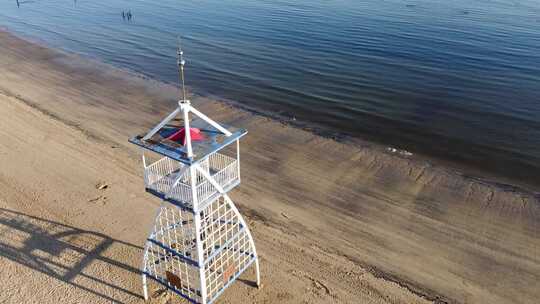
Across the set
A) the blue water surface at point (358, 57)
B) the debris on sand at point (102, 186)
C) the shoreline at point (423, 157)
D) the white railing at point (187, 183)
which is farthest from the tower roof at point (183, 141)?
the blue water surface at point (358, 57)

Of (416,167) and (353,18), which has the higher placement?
(353,18)

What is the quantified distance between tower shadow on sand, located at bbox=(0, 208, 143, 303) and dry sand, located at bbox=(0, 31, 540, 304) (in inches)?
1.7

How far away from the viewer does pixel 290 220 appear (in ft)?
65.3

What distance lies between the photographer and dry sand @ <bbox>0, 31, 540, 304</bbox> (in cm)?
1627

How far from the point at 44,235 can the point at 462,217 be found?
18.5 m

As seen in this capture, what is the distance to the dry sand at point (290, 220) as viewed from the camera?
16.3 m

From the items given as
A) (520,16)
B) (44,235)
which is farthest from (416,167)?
(520,16)

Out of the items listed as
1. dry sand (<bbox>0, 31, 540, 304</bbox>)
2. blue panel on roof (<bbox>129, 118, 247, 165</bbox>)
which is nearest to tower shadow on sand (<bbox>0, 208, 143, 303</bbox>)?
dry sand (<bbox>0, 31, 540, 304</bbox>)

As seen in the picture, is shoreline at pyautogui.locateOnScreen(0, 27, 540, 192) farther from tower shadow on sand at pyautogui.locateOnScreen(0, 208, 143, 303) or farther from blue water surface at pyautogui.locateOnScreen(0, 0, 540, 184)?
tower shadow on sand at pyautogui.locateOnScreen(0, 208, 143, 303)

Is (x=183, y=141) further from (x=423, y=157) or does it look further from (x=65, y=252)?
(x=423, y=157)

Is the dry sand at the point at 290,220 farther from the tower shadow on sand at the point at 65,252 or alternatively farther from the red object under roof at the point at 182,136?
the red object under roof at the point at 182,136

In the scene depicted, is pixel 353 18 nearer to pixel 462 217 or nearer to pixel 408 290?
pixel 462 217

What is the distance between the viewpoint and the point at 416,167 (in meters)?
24.9

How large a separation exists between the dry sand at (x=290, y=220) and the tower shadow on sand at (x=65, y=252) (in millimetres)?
44
